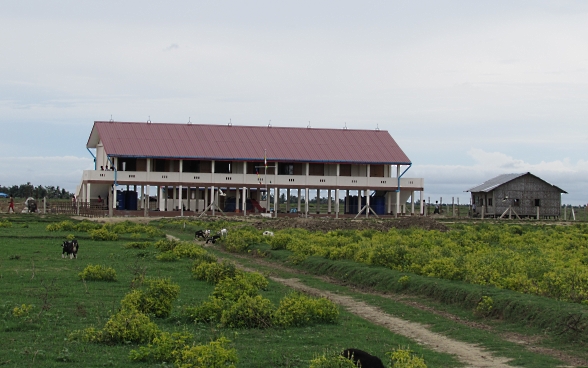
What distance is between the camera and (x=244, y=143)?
192 ft

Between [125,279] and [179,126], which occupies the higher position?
[179,126]

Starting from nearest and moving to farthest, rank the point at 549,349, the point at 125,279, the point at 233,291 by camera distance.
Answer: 1. the point at 549,349
2. the point at 233,291
3. the point at 125,279

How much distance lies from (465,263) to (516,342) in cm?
590

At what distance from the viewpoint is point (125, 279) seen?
18078 millimetres

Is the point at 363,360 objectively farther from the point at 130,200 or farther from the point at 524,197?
the point at 524,197

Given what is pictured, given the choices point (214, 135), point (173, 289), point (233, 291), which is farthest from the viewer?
point (214, 135)

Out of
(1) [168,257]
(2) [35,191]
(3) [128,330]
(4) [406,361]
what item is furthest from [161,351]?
(2) [35,191]

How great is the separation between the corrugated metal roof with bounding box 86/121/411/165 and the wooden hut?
30.0ft

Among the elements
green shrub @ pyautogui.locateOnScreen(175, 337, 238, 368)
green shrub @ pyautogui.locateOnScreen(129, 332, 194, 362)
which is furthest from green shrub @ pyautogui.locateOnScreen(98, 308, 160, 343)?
green shrub @ pyautogui.locateOnScreen(175, 337, 238, 368)

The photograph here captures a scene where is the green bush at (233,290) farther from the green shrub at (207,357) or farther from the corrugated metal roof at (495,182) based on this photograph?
the corrugated metal roof at (495,182)

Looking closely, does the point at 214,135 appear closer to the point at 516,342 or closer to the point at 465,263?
Answer: the point at 465,263

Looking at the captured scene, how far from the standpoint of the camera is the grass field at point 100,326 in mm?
10102

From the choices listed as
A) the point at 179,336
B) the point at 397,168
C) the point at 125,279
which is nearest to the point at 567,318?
the point at 179,336

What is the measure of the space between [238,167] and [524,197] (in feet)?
77.4
